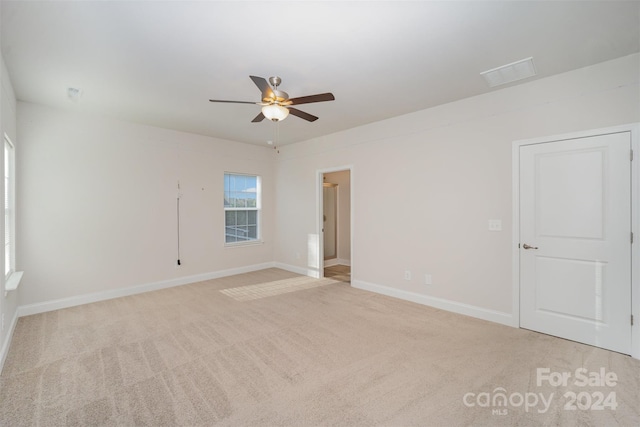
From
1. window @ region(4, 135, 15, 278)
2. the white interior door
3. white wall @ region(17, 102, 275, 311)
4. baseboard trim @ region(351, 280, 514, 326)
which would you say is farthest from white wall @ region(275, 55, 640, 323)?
window @ region(4, 135, 15, 278)

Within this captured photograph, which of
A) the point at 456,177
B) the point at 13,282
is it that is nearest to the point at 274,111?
the point at 456,177

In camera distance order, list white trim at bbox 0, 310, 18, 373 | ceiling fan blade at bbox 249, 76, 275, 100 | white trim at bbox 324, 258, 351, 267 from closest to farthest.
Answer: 1. ceiling fan blade at bbox 249, 76, 275, 100
2. white trim at bbox 0, 310, 18, 373
3. white trim at bbox 324, 258, 351, 267

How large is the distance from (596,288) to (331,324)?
108 inches

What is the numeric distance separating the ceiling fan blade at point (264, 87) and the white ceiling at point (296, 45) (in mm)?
317

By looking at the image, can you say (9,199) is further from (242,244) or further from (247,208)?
(247,208)

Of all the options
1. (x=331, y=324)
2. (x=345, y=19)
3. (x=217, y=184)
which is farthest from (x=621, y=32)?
(x=217, y=184)

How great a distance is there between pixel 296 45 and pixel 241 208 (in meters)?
4.31

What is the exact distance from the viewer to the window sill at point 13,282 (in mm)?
2842

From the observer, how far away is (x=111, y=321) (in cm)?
350

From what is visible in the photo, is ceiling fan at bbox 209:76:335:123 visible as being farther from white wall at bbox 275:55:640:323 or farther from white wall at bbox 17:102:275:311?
white wall at bbox 17:102:275:311

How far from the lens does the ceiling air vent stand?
2.77 meters

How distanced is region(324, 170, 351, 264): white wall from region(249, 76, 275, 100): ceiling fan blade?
15.4 ft

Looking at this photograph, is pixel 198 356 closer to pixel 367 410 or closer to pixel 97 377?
pixel 97 377

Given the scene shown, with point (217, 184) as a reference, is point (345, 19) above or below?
above
